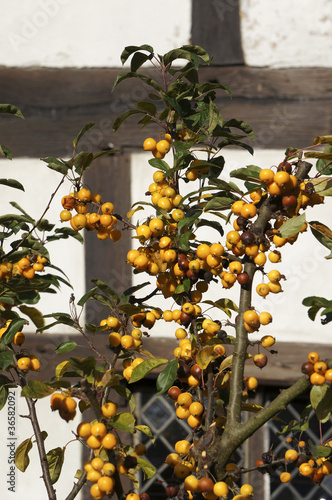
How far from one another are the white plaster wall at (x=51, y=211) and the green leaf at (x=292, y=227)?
1939 millimetres

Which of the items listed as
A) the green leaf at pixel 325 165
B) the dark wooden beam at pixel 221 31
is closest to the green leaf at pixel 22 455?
the green leaf at pixel 325 165

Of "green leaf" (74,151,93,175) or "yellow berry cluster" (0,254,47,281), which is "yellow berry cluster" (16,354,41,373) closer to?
"yellow berry cluster" (0,254,47,281)

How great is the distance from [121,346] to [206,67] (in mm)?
1915

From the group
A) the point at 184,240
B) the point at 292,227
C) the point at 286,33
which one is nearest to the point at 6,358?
the point at 184,240

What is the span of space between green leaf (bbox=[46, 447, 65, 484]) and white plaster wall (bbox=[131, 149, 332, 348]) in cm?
143

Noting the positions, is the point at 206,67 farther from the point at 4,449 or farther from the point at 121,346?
the point at 4,449

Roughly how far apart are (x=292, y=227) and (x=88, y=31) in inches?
91.7

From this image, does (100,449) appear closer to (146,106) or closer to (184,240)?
(184,240)

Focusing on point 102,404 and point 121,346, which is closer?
point 102,404

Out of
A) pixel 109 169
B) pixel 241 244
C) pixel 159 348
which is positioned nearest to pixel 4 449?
pixel 159 348

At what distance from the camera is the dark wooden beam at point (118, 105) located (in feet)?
10.4

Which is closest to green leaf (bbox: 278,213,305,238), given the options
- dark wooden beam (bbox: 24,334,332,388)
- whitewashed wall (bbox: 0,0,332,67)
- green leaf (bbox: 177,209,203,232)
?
green leaf (bbox: 177,209,203,232)

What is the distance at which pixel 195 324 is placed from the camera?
1.64m

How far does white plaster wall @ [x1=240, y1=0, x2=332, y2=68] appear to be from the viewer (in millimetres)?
3209
